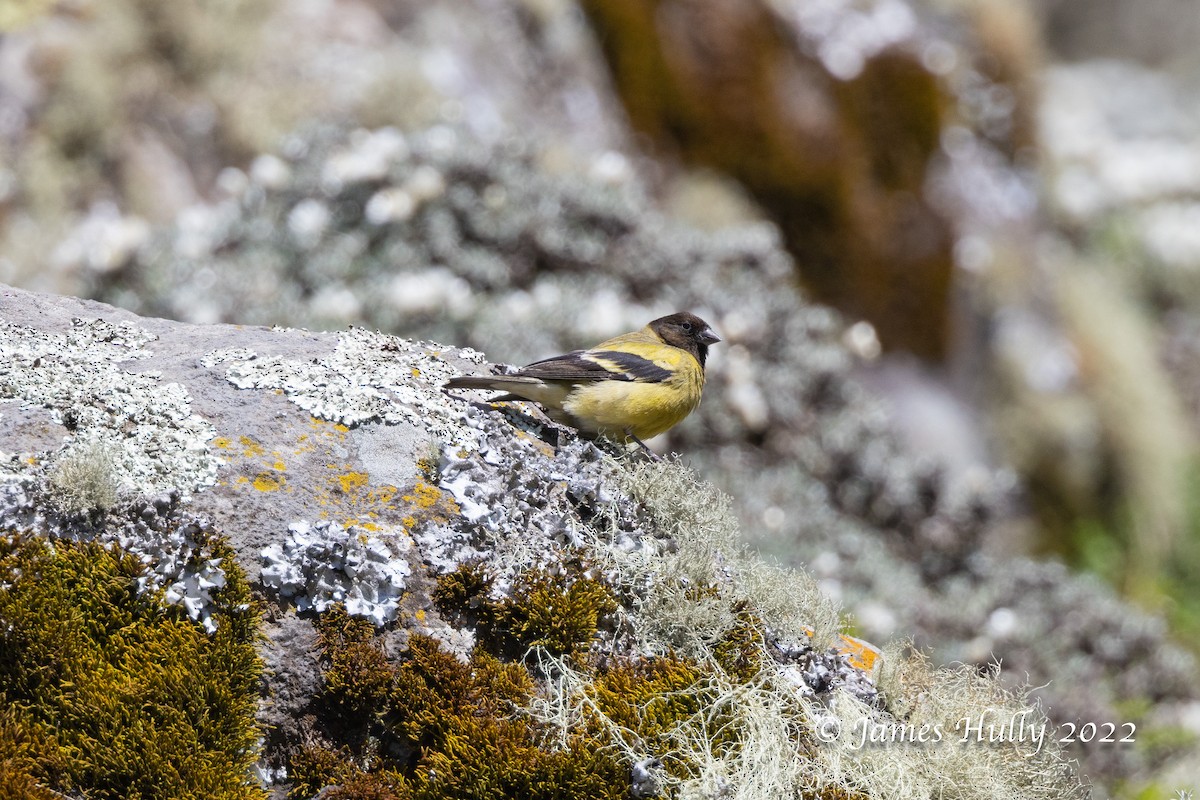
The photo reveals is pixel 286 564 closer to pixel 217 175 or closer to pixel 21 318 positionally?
pixel 21 318

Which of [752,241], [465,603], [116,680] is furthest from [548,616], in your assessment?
[752,241]


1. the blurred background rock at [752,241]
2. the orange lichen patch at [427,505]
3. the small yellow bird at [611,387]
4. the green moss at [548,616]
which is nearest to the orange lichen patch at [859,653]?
the green moss at [548,616]

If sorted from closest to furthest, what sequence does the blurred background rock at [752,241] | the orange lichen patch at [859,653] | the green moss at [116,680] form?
1. the green moss at [116,680]
2. the orange lichen patch at [859,653]
3. the blurred background rock at [752,241]

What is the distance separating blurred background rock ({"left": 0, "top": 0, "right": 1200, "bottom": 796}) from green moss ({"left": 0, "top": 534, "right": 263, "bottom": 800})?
13.3 feet

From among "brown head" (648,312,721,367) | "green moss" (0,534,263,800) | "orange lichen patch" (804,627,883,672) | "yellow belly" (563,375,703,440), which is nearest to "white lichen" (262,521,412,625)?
"green moss" (0,534,263,800)

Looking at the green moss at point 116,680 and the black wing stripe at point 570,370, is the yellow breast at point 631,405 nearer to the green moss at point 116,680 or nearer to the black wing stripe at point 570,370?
the black wing stripe at point 570,370

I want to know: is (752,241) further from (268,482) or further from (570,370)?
(268,482)

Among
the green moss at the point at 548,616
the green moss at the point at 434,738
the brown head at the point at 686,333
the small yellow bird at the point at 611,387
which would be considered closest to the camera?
the green moss at the point at 434,738

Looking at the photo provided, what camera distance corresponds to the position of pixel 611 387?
167 inches

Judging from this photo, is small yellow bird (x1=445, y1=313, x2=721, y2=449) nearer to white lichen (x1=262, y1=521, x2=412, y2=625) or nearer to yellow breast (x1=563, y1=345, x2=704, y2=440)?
yellow breast (x1=563, y1=345, x2=704, y2=440)

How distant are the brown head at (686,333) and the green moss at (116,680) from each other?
8.98ft

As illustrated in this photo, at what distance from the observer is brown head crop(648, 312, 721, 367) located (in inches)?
206

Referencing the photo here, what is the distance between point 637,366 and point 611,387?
261 millimetres

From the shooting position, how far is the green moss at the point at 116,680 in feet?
9.23
